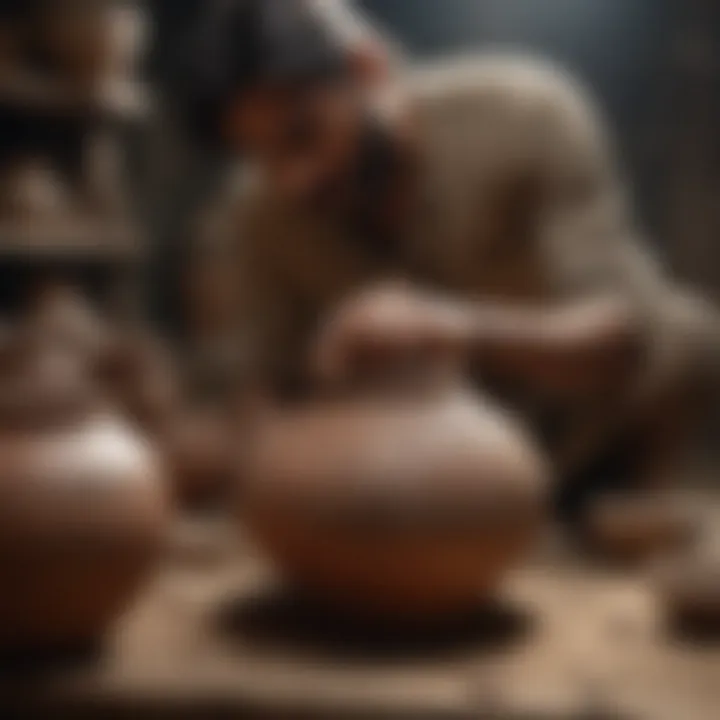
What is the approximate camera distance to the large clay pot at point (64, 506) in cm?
116

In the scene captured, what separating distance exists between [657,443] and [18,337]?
908mm

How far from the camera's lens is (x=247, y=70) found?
1.60 meters

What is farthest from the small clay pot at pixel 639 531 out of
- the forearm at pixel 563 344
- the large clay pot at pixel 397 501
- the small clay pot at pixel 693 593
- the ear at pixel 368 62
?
the ear at pixel 368 62

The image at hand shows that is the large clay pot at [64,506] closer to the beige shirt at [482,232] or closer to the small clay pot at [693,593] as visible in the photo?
the small clay pot at [693,593]

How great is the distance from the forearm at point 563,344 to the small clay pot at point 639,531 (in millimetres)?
145

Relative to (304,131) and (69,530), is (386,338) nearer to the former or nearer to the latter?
(69,530)

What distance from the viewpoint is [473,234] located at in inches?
71.5

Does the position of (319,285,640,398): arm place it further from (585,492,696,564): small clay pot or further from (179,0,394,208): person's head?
(179,0,394,208): person's head

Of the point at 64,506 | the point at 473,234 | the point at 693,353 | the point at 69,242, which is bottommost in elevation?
the point at 64,506

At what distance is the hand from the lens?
1.26m

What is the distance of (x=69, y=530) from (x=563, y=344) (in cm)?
51

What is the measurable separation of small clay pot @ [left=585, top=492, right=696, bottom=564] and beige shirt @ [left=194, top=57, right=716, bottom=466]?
0.19 metres

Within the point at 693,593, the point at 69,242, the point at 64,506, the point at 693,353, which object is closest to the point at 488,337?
the point at 693,593

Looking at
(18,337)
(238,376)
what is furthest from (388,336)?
(238,376)
